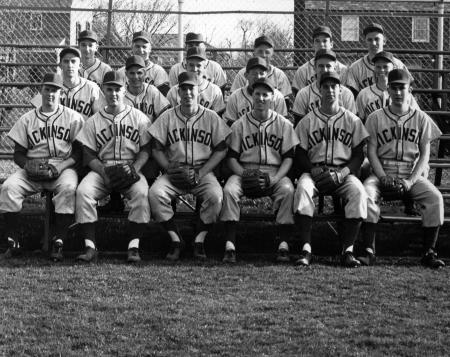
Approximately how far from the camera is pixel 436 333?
171 inches

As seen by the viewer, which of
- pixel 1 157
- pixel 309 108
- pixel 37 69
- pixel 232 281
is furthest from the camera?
pixel 37 69

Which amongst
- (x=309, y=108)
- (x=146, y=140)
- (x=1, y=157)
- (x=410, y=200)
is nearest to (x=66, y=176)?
(x=146, y=140)

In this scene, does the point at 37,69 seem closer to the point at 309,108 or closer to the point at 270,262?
the point at 309,108

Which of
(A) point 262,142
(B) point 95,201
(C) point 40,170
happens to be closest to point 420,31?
(A) point 262,142

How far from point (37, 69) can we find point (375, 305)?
24.3ft

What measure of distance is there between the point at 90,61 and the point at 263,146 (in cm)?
268

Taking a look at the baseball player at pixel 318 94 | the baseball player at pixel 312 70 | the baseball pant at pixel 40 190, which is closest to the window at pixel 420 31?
the baseball player at pixel 312 70

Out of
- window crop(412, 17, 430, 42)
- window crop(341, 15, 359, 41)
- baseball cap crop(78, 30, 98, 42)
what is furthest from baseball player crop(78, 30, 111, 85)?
window crop(412, 17, 430, 42)

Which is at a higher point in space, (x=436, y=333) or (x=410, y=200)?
(x=410, y=200)

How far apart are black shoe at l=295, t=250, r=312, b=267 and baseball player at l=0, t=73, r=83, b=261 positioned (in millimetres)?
1949

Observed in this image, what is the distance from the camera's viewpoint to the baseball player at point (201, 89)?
25.5 ft

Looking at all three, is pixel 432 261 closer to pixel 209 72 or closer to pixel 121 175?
pixel 121 175

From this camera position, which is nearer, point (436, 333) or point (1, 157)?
point (436, 333)

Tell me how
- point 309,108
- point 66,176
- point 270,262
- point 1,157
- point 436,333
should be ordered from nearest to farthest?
1. point 436,333
2. point 270,262
3. point 66,176
4. point 309,108
5. point 1,157
